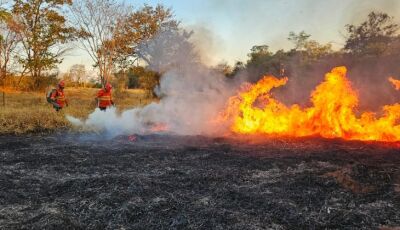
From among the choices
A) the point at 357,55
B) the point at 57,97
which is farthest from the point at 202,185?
the point at 357,55

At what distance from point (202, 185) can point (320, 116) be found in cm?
674

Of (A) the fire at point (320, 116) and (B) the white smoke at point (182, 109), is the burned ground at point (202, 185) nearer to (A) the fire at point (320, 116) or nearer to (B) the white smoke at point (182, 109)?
(A) the fire at point (320, 116)

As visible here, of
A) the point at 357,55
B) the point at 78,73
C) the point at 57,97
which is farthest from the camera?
the point at 78,73

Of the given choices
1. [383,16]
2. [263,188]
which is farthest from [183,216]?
[383,16]

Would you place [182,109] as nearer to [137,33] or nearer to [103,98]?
[103,98]

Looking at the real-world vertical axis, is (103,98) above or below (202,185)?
above

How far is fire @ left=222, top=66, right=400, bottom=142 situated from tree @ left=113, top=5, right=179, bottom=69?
15.2 m

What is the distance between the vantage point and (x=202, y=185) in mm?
7199

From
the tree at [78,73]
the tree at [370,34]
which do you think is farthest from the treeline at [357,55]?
the tree at [78,73]

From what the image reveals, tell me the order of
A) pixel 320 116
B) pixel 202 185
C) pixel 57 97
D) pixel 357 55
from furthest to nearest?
1. pixel 357 55
2. pixel 57 97
3. pixel 320 116
4. pixel 202 185

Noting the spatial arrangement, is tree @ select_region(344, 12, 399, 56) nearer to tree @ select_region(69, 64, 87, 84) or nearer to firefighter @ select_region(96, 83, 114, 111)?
firefighter @ select_region(96, 83, 114, 111)

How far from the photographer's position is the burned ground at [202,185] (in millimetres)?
5508

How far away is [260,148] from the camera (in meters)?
10.7

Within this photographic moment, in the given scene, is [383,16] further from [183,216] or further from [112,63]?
[183,216]
